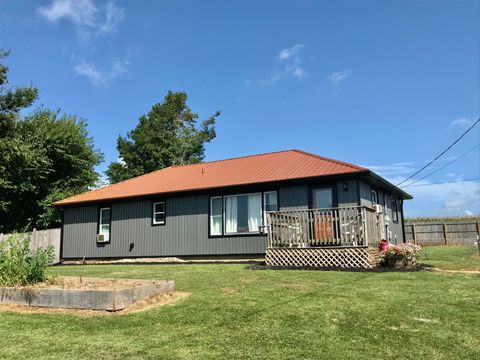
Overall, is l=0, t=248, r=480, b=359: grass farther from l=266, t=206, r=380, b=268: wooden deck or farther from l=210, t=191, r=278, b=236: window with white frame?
l=210, t=191, r=278, b=236: window with white frame

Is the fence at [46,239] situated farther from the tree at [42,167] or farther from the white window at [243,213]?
the white window at [243,213]

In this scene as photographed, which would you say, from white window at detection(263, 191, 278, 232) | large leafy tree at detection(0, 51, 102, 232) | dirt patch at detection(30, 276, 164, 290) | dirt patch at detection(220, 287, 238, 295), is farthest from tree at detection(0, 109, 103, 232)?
dirt patch at detection(220, 287, 238, 295)

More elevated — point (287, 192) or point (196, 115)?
point (196, 115)

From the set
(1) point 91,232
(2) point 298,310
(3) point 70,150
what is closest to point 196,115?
(3) point 70,150

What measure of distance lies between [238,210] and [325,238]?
14.2ft

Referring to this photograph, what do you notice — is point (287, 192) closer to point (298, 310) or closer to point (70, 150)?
point (298, 310)

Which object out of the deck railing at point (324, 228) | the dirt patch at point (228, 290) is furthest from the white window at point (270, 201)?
the dirt patch at point (228, 290)

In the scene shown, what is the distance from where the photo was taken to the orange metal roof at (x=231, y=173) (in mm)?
Answer: 14688

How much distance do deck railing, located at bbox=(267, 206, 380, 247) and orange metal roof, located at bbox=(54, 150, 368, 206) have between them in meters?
1.65

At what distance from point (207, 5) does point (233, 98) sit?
8.85 m

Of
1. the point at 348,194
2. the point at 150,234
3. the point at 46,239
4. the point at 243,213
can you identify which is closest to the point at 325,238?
the point at 348,194

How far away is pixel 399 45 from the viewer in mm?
15492

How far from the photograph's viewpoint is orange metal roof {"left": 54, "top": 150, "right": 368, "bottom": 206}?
14.7 meters

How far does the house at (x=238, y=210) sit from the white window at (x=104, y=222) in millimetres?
44
